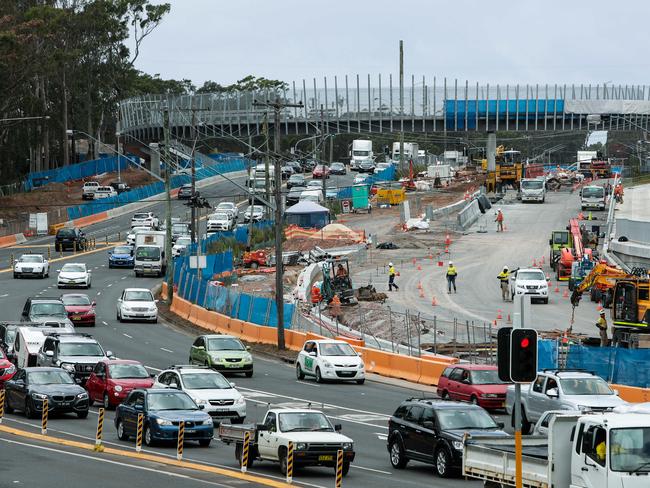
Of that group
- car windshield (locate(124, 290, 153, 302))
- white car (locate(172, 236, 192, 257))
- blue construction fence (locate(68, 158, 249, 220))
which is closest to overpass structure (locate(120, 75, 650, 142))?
blue construction fence (locate(68, 158, 249, 220))

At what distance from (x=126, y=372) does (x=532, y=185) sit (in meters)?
73.4

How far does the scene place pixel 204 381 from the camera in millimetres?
31359

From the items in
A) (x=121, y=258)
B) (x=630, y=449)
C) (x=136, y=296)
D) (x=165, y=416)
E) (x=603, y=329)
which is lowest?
(x=121, y=258)

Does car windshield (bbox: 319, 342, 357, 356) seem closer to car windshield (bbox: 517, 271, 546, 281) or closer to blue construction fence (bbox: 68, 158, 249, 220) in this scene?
car windshield (bbox: 517, 271, 546, 281)

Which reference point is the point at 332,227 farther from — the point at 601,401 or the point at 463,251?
the point at 601,401

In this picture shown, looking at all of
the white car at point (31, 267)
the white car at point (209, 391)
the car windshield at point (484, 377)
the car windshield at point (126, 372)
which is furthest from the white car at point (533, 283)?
the white car at point (31, 267)

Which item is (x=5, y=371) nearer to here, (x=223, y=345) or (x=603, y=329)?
(x=223, y=345)

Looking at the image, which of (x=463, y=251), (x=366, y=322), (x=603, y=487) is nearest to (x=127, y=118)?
(x=463, y=251)

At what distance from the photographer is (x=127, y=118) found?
444ft

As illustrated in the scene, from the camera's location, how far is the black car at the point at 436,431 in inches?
930

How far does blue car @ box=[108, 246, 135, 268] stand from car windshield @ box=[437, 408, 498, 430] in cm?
5746

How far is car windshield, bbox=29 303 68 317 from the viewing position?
157 ft

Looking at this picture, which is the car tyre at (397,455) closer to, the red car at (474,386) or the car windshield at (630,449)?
the red car at (474,386)

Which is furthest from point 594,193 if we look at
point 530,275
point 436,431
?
point 436,431
